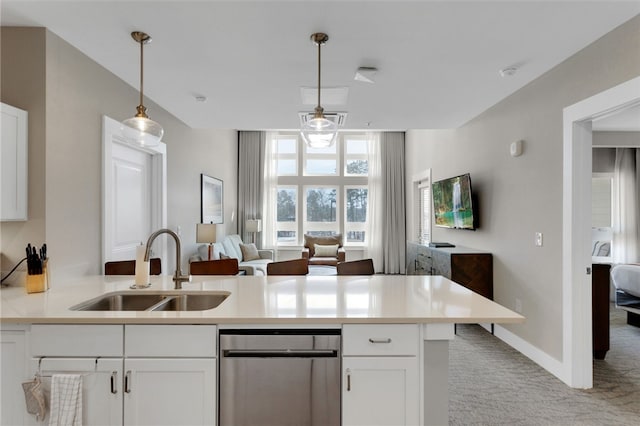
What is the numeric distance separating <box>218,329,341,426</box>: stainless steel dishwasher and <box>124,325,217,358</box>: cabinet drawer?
0.07m

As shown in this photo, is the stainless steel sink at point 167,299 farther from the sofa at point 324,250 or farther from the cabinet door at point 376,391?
the sofa at point 324,250

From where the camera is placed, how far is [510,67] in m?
2.57

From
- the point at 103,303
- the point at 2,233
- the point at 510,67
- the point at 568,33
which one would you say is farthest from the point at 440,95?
the point at 2,233

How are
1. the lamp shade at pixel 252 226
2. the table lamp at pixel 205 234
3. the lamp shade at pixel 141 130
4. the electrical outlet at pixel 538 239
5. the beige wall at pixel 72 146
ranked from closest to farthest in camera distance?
the lamp shade at pixel 141 130 → the beige wall at pixel 72 146 → the electrical outlet at pixel 538 239 → the table lamp at pixel 205 234 → the lamp shade at pixel 252 226

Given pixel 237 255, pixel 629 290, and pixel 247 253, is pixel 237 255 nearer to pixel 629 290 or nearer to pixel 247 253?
pixel 247 253

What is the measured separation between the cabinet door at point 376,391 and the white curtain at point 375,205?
5.94 meters

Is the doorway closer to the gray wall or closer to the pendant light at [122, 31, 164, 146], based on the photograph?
the pendant light at [122, 31, 164, 146]

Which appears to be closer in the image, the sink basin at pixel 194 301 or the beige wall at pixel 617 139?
the sink basin at pixel 194 301

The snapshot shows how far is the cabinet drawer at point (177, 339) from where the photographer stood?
1456mm

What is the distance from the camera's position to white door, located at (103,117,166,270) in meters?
2.63

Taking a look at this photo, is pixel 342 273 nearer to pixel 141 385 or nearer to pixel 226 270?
pixel 226 270

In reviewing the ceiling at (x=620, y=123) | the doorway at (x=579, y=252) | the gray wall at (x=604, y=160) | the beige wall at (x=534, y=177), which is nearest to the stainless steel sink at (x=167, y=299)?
the doorway at (x=579, y=252)

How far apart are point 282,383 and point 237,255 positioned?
191 inches

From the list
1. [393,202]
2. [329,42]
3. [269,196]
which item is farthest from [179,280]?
[393,202]
